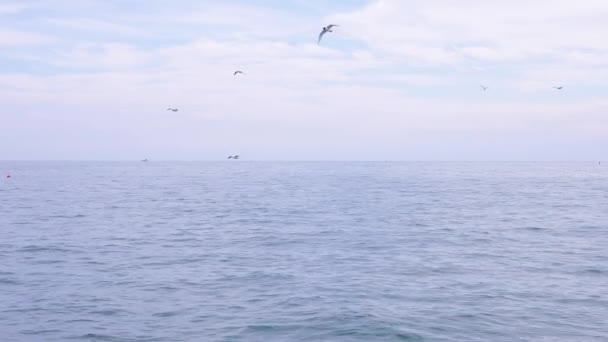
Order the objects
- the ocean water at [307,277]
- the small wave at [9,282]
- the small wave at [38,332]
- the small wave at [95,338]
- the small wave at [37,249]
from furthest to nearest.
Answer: the small wave at [37,249]
the small wave at [9,282]
the ocean water at [307,277]
the small wave at [38,332]
the small wave at [95,338]

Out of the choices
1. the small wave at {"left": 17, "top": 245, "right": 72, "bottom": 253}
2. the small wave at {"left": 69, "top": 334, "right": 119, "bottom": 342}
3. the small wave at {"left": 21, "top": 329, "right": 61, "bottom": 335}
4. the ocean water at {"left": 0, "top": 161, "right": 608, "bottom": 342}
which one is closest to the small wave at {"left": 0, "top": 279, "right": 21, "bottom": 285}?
the ocean water at {"left": 0, "top": 161, "right": 608, "bottom": 342}

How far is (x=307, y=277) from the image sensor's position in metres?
25.2

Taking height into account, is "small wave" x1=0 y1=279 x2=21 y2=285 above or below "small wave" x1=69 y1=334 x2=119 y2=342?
above

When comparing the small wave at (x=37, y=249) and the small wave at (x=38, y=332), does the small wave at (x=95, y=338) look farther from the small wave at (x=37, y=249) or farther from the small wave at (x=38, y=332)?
the small wave at (x=37, y=249)

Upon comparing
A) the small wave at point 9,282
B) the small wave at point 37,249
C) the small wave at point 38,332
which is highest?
the small wave at point 37,249

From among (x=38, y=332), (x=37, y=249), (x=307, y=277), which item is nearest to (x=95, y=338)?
(x=38, y=332)

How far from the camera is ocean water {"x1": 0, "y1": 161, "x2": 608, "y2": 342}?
1852 centimetres

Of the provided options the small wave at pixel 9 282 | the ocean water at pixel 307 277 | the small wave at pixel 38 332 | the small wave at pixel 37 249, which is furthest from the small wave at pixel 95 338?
the small wave at pixel 37 249

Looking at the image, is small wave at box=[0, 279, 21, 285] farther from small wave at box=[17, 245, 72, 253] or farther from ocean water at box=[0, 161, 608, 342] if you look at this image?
small wave at box=[17, 245, 72, 253]

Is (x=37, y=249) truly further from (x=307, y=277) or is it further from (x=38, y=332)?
(x=307, y=277)

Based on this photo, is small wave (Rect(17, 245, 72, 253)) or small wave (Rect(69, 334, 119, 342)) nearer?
small wave (Rect(69, 334, 119, 342))

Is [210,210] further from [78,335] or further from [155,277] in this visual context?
[78,335]

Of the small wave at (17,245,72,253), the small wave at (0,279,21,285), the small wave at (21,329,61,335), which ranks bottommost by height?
the small wave at (21,329,61,335)

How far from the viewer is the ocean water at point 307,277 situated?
60.7 feet
